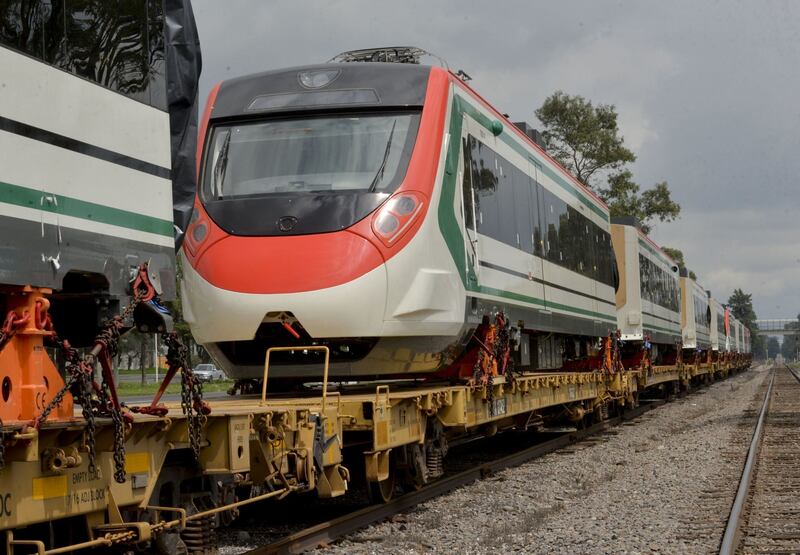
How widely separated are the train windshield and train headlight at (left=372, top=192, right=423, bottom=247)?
0.14m

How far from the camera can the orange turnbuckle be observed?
13.6 feet

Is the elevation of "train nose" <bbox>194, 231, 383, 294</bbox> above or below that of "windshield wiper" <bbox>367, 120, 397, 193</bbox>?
below

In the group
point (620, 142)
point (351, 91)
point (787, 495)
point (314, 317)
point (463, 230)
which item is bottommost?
point (787, 495)

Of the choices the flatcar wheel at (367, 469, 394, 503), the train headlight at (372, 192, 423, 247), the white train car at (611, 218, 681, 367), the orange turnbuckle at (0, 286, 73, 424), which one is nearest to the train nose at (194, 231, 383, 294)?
the train headlight at (372, 192, 423, 247)

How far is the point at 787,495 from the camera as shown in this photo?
10.2 meters

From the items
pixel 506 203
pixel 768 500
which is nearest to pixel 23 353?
pixel 506 203

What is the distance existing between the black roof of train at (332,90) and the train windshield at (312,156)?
0.40 ft

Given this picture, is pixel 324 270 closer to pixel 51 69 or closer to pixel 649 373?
pixel 51 69

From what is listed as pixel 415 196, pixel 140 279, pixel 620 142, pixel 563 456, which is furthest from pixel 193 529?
pixel 620 142

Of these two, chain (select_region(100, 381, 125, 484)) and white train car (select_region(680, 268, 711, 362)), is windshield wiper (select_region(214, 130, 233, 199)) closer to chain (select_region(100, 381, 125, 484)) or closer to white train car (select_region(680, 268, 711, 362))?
chain (select_region(100, 381, 125, 484))

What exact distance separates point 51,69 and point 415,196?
4335 mm

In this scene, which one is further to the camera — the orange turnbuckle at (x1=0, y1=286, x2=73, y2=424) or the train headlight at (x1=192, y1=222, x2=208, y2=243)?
the train headlight at (x1=192, y1=222, x2=208, y2=243)

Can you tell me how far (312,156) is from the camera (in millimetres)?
8594

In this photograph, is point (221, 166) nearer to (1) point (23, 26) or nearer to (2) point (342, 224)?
(2) point (342, 224)
